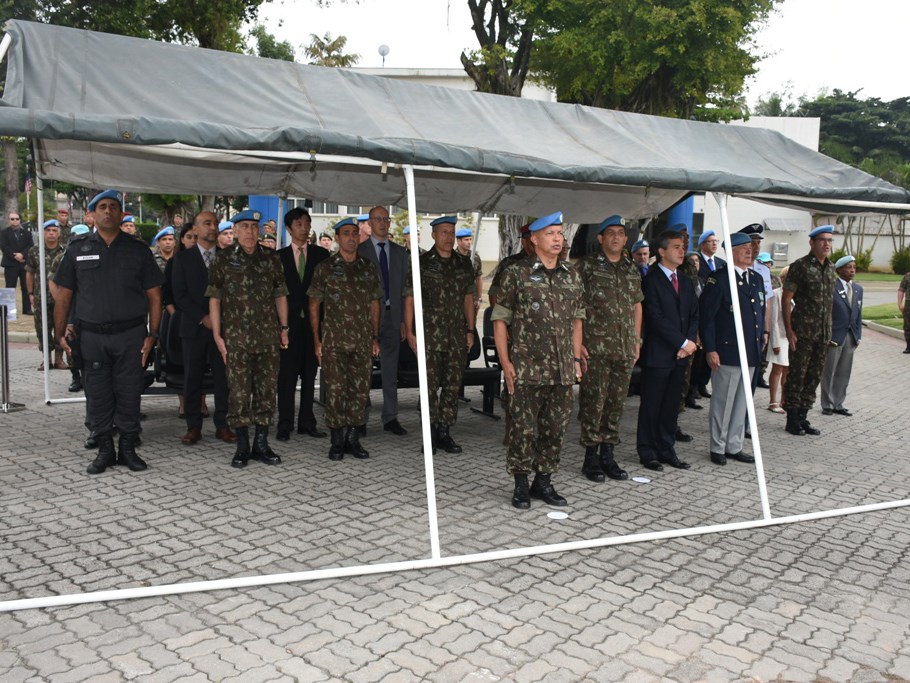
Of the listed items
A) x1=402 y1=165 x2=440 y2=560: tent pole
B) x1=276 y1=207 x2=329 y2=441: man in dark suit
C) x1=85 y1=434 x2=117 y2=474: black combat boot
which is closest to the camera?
x1=402 y1=165 x2=440 y2=560: tent pole

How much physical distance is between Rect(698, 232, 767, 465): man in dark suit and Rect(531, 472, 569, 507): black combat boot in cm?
211

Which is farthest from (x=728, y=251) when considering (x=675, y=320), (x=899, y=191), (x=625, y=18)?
(x=625, y=18)

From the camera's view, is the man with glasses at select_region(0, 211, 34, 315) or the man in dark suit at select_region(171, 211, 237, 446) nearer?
the man in dark suit at select_region(171, 211, 237, 446)

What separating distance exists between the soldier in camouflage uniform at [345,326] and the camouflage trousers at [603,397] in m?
1.82

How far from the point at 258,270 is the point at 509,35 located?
44.3 ft

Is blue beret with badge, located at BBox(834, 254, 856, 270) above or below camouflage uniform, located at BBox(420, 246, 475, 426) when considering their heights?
above

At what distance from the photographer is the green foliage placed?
38562mm

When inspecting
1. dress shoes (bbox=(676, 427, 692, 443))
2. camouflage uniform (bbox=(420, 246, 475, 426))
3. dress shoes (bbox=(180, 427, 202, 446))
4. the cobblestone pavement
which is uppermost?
camouflage uniform (bbox=(420, 246, 475, 426))

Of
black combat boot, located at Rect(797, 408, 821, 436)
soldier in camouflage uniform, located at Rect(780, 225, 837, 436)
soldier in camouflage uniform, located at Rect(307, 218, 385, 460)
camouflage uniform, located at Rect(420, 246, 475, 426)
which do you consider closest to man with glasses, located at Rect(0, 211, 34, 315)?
soldier in camouflage uniform, located at Rect(307, 218, 385, 460)

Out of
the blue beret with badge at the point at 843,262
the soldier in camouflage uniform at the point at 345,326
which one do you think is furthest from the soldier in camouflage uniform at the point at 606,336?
the blue beret with badge at the point at 843,262

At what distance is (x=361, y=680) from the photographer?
3201mm

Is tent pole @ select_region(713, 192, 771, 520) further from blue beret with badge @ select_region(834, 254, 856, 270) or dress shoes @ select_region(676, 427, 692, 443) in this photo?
blue beret with badge @ select_region(834, 254, 856, 270)

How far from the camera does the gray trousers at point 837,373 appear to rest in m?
9.28

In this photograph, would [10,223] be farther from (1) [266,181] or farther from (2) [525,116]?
(2) [525,116]
